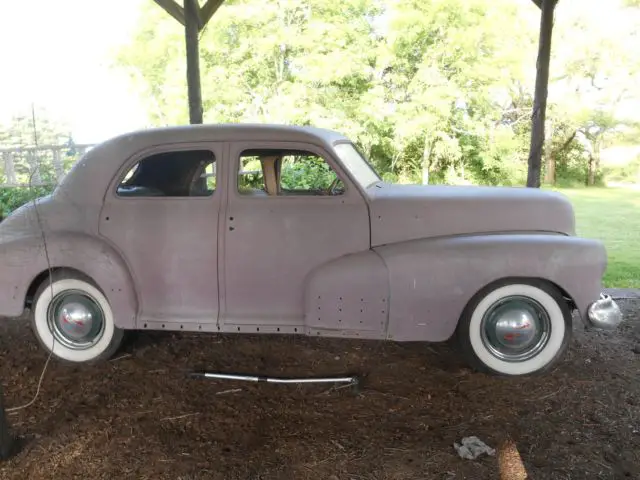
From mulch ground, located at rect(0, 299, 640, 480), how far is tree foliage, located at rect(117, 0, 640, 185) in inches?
265

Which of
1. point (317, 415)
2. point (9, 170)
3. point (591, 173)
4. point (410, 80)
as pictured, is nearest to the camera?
point (317, 415)

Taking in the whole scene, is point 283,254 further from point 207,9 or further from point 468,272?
point 207,9

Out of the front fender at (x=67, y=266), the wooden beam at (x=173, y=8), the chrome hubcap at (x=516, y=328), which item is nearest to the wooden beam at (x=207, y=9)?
the wooden beam at (x=173, y=8)

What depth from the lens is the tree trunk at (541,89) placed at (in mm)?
4840

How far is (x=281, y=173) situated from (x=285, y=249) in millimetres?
582

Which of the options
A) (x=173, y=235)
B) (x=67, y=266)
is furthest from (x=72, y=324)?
(x=173, y=235)

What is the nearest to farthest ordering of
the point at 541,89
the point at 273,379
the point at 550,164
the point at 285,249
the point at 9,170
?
the point at 273,379, the point at 285,249, the point at 541,89, the point at 9,170, the point at 550,164

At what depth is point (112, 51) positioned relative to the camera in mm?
14656

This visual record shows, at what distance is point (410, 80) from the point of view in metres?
10.8

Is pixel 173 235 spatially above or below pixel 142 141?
below

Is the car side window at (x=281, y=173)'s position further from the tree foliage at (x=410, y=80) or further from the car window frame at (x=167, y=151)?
the tree foliage at (x=410, y=80)

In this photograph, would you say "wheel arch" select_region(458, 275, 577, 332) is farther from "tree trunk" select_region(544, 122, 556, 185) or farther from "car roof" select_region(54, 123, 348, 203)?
"tree trunk" select_region(544, 122, 556, 185)

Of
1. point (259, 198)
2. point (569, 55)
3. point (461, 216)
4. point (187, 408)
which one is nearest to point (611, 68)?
point (569, 55)

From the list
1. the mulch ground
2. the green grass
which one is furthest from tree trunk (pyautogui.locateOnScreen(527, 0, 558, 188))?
the mulch ground
